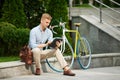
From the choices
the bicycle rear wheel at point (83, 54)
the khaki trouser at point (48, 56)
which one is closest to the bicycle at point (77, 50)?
the bicycle rear wheel at point (83, 54)

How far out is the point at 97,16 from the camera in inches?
574

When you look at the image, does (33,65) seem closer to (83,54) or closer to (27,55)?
(27,55)

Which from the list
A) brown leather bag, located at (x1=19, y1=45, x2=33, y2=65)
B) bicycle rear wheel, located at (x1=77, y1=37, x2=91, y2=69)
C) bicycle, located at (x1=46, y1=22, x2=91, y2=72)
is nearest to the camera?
brown leather bag, located at (x1=19, y1=45, x2=33, y2=65)

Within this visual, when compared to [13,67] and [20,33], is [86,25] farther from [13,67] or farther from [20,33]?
[13,67]

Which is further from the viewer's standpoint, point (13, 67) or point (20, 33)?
point (20, 33)

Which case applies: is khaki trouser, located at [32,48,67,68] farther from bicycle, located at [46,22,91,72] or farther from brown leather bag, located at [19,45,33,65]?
bicycle, located at [46,22,91,72]

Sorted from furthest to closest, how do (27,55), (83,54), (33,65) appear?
(83,54) → (33,65) → (27,55)

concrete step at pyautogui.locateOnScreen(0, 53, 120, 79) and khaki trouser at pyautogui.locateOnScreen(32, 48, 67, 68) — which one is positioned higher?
khaki trouser at pyautogui.locateOnScreen(32, 48, 67, 68)

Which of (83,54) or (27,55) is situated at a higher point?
(27,55)

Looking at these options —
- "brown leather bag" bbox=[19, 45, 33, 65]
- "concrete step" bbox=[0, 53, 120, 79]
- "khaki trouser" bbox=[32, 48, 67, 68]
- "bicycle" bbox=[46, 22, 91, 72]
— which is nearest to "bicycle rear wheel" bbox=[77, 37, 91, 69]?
"bicycle" bbox=[46, 22, 91, 72]

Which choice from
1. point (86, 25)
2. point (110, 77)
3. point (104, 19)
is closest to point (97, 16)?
point (104, 19)

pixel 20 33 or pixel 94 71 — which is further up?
pixel 20 33

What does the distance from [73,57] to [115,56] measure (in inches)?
61.4

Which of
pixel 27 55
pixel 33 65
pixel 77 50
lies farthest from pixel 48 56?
pixel 77 50
